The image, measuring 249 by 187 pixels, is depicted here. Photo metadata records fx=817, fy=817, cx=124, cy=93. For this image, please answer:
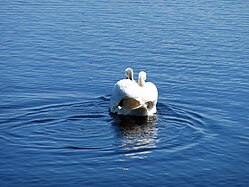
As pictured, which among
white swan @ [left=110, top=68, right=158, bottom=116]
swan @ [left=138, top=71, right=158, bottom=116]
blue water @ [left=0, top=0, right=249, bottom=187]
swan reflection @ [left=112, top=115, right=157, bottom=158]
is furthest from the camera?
swan @ [left=138, top=71, right=158, bottom=116]

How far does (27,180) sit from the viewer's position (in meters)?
20.7

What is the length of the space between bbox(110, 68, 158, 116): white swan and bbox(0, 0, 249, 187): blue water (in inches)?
14.8

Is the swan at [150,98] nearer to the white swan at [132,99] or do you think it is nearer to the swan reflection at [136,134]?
the white swan at [132,99]

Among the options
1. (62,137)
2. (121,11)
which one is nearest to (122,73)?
(62,137)

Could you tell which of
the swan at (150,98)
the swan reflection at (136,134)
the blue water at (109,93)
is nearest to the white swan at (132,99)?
the swan at (150,98)

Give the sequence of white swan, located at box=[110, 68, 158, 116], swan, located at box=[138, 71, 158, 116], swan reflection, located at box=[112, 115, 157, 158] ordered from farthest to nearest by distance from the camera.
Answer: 1. swan, located at box=[138, 71, 158, 116]
2. white swan, located at box=[110, 68, 158, 116]
3. swan reflection, located at box=[112, 115, 157, 158]

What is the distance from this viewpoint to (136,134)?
2472 centimetres

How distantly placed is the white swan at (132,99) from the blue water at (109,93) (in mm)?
377

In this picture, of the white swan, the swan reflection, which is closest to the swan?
the white swan

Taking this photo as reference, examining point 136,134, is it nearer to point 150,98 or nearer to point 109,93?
point 150,98

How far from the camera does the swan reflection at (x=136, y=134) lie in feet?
75.8

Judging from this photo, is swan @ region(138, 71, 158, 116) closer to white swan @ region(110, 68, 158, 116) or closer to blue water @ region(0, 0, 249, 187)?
white swan @ region(110, 68, 158, 116)

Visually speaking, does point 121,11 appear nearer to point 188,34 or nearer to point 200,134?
point 188,34

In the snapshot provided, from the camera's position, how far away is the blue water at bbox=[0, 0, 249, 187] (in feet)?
71.3
